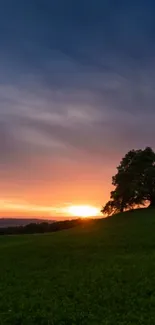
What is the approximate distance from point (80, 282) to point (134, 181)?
58971 mm

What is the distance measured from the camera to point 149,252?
38531 mm

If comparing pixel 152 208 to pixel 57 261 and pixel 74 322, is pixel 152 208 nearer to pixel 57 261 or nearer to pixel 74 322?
pixel 57 261

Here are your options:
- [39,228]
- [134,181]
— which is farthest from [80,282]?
[39,228]

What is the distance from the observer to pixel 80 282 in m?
26.7

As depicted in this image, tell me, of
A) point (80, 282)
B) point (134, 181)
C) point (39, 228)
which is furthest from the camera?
point (39, 228)

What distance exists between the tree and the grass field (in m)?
34.6

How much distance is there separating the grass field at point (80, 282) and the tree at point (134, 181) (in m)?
34.6

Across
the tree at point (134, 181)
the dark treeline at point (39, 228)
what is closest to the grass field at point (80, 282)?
the tree at point (134, 181)

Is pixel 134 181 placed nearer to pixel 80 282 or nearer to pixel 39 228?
pixel 39 228

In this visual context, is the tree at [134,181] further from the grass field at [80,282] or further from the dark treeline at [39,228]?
the grass field at [80,282]

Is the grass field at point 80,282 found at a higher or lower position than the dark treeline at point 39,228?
lower

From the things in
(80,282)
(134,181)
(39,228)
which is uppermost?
(134,181)

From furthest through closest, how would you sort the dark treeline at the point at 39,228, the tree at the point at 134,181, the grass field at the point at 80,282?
the dark treeline at the point at 39,228 < the tree at the point at 134,181 < the grass field at the point at 80,282

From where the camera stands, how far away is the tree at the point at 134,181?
3300 inches
